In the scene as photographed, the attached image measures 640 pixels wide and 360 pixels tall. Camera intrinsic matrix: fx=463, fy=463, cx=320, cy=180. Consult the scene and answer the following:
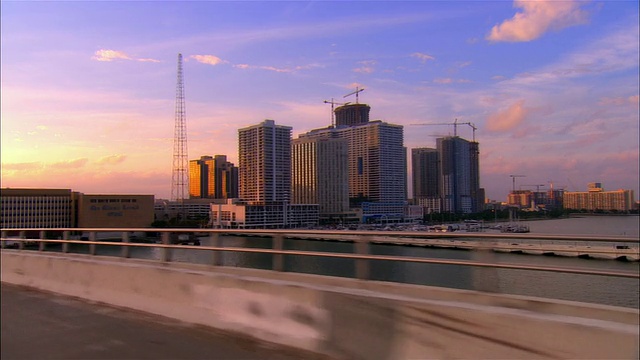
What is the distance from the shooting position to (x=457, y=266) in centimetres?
517

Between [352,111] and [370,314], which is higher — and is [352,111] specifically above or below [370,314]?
above

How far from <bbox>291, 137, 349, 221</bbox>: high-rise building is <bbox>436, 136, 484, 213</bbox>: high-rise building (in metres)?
4.64

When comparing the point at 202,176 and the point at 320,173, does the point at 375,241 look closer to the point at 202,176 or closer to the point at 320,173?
the point at 320,173

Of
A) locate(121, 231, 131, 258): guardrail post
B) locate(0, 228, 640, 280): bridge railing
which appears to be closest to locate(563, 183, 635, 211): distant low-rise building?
locate(0, 228, 640, 280): bridge railing

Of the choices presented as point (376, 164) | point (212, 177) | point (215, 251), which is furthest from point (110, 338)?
point (212, 177)

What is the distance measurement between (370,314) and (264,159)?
4045 centimetres

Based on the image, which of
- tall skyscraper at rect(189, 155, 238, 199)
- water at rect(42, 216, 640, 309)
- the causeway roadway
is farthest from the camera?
tall skyscraper at rect(189, 155, 238, 199)

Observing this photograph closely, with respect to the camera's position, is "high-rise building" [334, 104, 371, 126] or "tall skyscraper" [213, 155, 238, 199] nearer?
→ "tall skyscraper" [213, 155, 238, 199]

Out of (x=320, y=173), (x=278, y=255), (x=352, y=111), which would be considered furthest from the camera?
(x=352, y=111)

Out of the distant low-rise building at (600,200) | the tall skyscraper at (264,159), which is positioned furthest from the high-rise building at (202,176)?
the distant low-rise building at (600,200)

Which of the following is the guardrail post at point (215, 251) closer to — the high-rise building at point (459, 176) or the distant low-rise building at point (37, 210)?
the high-rise building at point (459, 176)

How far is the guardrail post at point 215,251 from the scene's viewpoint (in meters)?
6.89

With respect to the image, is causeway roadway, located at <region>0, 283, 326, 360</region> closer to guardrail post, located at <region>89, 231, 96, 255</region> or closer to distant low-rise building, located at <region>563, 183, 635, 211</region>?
guardrail post, located at <region>89, 231, 96, 255</region>

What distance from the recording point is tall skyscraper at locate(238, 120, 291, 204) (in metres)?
35.1
